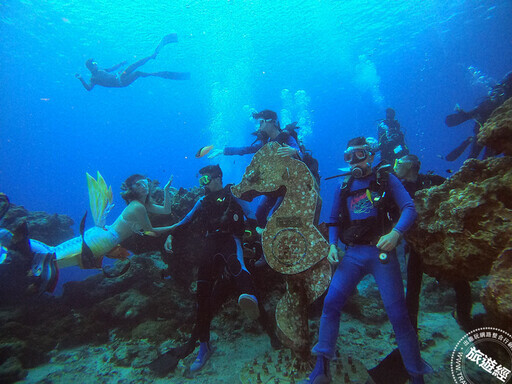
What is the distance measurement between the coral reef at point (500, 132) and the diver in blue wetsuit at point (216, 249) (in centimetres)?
366

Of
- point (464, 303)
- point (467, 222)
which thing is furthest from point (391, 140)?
point (467, 222)

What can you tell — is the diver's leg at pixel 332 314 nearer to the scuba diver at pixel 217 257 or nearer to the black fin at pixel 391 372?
the black fin at pixel 391 372

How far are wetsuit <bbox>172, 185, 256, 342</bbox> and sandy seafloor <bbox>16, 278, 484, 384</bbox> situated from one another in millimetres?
576

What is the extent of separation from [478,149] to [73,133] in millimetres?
138322

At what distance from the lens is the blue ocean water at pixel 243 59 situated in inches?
1081

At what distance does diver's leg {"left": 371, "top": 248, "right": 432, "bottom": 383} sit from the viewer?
8.37 feet

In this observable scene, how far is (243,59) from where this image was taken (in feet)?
134

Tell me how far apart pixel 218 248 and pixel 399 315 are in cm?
300

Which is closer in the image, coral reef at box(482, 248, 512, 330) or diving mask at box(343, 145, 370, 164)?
coral reef at box(482, 248, 512, 330)

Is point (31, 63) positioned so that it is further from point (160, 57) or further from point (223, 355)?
point (223, 355)

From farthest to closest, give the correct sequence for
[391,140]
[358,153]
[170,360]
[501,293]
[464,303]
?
[391,140], [170,360], [464,303], [358,153], [501,293]

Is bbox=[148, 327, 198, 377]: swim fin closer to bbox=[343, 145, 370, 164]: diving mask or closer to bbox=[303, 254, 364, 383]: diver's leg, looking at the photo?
bbox=[303, 254, 364, 383]: diver's leg

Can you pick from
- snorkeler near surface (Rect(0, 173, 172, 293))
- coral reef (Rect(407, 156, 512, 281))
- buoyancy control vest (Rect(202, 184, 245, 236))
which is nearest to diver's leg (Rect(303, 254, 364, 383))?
coral reef (Rect(407, 156, 512, 281))

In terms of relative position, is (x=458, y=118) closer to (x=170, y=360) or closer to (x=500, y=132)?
(x=500, y=132)
